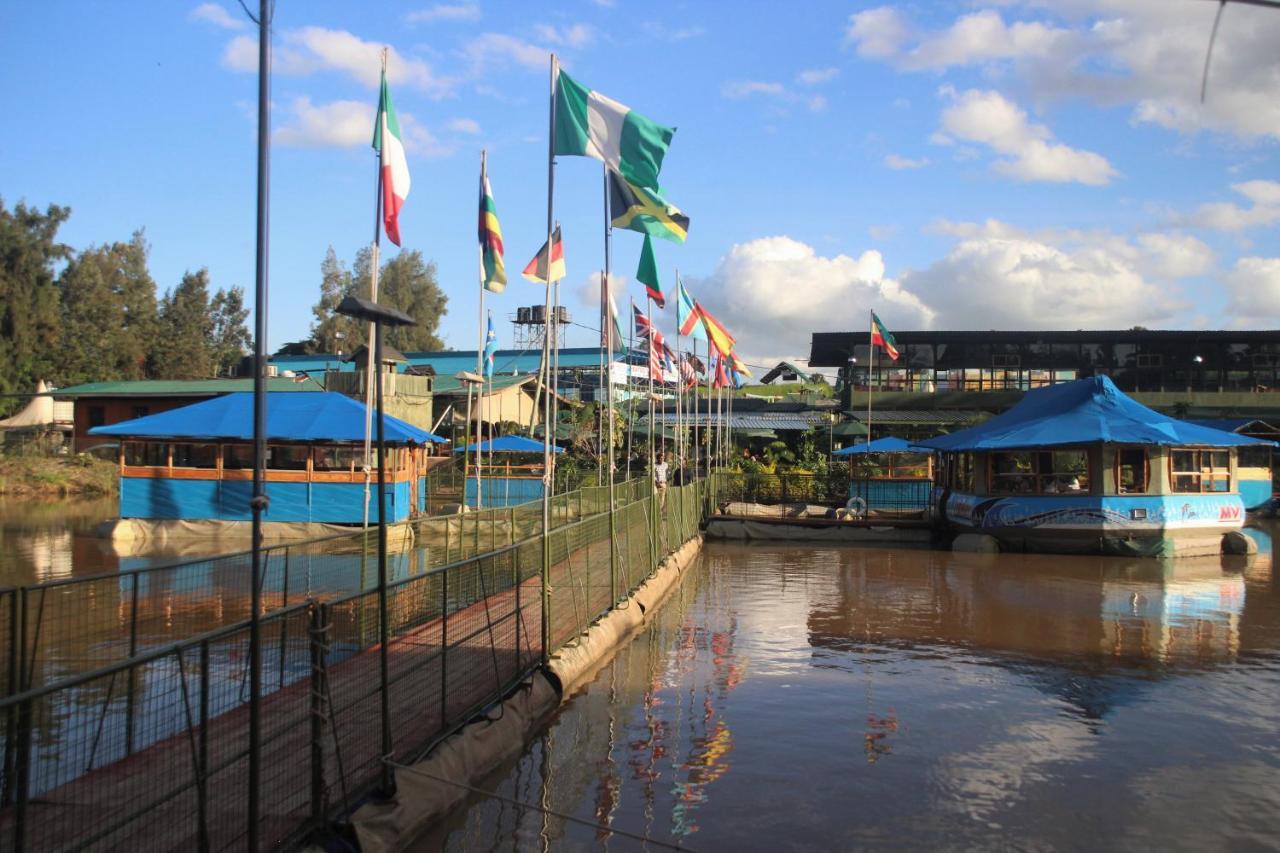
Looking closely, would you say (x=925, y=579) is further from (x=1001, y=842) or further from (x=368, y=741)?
(x=368, y=741)

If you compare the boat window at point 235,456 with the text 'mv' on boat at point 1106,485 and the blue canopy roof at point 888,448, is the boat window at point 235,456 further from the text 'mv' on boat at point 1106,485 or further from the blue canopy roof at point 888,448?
the blue canopy roof at point 888,448

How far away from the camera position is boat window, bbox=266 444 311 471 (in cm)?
2624

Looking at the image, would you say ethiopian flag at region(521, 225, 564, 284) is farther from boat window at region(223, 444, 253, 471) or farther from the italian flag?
boat window at region(223, 444, 253, 471)

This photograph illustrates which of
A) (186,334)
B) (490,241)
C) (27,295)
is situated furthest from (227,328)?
(490,241)

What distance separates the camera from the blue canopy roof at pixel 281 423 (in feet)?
82.5

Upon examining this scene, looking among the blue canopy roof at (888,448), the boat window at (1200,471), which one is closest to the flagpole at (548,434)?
the boat window at (1200,471)

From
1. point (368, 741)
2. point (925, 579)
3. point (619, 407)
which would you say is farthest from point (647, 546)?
point (619, 407)

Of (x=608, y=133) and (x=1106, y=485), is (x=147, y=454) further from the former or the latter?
(x=1106, y=485)

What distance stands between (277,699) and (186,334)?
75.1 m

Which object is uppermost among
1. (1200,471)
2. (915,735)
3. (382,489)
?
(382,489)

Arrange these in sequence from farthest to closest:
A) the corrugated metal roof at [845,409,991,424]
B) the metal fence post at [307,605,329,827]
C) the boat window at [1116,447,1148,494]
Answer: the corrugated metal roof at [845,409,991,424]
the boat window at [1116,447,1148,494]
the metal fence post at [307,605,329,827]

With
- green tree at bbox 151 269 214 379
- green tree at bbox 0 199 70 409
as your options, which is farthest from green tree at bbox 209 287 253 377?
green tree at bbox 0 199 70 409

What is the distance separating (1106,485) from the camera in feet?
82.8

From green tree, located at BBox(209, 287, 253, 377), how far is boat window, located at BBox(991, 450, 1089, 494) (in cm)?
6866
